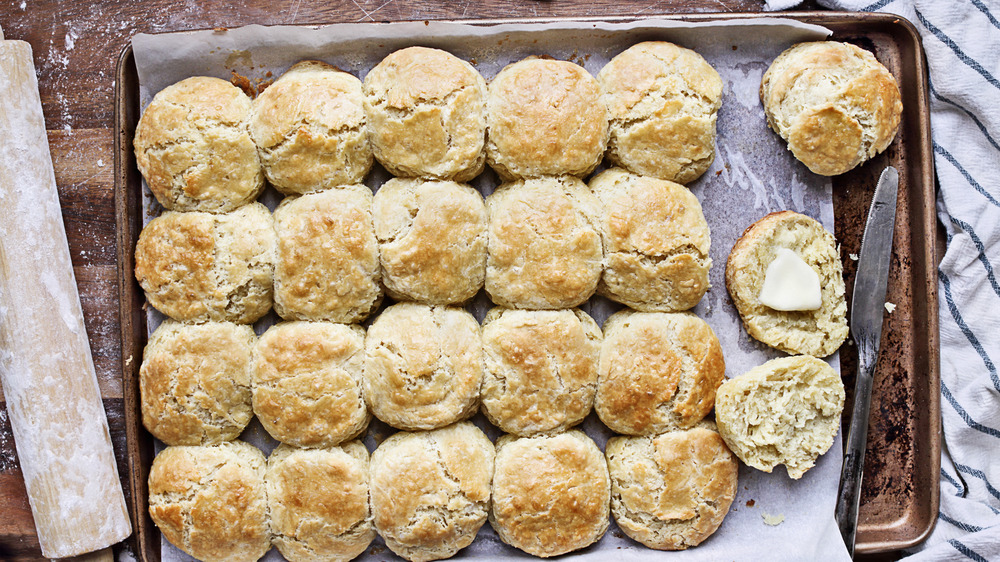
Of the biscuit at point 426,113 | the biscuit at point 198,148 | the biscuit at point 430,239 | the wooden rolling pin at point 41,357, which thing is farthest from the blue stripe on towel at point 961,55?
the wooden rolling pin at point 41,357

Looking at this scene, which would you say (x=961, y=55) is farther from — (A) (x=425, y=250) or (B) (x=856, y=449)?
(A) (x=425, y=250)

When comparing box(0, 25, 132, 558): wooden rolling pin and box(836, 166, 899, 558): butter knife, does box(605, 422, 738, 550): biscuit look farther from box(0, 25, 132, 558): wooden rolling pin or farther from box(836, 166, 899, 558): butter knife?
box(0, 25, 132, 558): wooden rolling pin

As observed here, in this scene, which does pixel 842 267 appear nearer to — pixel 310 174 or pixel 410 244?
pixel 410 244

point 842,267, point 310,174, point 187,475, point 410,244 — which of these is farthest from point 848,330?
point 187,475

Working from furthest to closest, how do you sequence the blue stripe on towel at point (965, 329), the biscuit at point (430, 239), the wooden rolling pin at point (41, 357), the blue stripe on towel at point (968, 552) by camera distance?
the blue stripe on towel at point (965, 329) → the blue stripe on towel at point (968, 552) → the wooden rolling pin at point (41, 357) → the biscuit at point (430, 239)

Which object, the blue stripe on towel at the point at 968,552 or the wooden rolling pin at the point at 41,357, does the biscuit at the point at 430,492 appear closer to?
the wooden rolling pin at the point at 41,357

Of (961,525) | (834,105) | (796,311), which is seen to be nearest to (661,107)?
(834,105)
